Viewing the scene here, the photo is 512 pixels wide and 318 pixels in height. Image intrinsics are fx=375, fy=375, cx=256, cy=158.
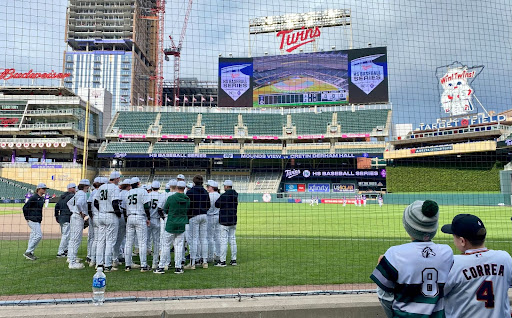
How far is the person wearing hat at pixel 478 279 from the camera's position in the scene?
2381 mm

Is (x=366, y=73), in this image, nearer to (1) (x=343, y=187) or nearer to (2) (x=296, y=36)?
(2) (x=296, y=36)

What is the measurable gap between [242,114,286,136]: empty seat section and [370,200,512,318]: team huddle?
48.8 meters

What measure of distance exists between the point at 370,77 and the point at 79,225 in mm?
43328

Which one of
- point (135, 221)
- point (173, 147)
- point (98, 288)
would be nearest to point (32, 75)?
point (135, 221)

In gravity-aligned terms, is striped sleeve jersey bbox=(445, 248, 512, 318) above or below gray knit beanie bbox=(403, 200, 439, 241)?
below

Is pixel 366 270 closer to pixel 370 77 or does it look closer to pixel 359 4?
pixel 359 4

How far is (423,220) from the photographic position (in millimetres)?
2338

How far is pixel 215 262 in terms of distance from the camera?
7969 millimetres

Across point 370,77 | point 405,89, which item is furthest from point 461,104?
point 405,89

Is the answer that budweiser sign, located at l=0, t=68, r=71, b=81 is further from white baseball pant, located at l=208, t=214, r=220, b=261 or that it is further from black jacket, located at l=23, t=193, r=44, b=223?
white baseball pant, located at l=208, t=214, r=220, b=261

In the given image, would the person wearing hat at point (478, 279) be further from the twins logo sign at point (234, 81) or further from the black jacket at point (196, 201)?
the twins logo sign at point (234, 81)

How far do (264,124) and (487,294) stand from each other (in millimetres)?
50919

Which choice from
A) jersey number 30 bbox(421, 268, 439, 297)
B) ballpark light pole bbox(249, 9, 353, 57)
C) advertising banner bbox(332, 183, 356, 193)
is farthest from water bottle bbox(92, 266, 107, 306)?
ballpark light pole bbox(249, 9, 353, 57)

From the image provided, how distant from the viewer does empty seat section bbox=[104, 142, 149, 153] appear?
157ft
